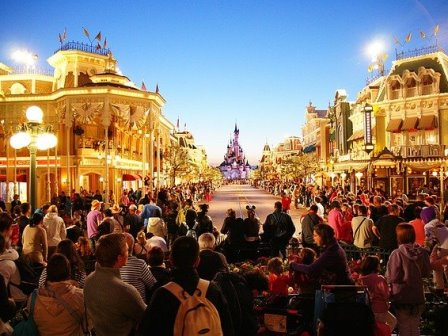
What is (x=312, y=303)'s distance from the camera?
5848 millimetres

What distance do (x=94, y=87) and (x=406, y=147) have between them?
22896mm

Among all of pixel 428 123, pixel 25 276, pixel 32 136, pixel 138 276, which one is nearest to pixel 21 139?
pixel 32 136

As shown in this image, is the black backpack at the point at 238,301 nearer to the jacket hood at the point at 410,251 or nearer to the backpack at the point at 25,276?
the jacket hood at the point at 410,251

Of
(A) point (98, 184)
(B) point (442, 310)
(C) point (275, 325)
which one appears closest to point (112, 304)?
(C) point (275, 325)

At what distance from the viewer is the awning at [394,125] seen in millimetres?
37541

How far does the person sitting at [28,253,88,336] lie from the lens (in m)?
4.25

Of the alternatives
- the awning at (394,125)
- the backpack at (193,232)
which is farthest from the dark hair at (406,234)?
the awning at (394,125)

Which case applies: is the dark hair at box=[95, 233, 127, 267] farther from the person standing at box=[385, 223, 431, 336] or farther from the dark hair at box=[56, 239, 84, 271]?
the person standing at box=[385, 223, 431, 336]

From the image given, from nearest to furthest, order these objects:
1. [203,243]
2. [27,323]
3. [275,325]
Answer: [27,323] < [275,325] < [203,243]

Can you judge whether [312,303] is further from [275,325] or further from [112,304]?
[112,304]

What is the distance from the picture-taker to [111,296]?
13.0 feet

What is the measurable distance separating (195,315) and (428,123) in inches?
1430

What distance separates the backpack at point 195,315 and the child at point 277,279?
3324mm

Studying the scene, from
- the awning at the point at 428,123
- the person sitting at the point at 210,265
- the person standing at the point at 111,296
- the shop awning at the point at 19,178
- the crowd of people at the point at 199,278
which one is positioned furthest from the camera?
the shop awning at the point at 19,178
